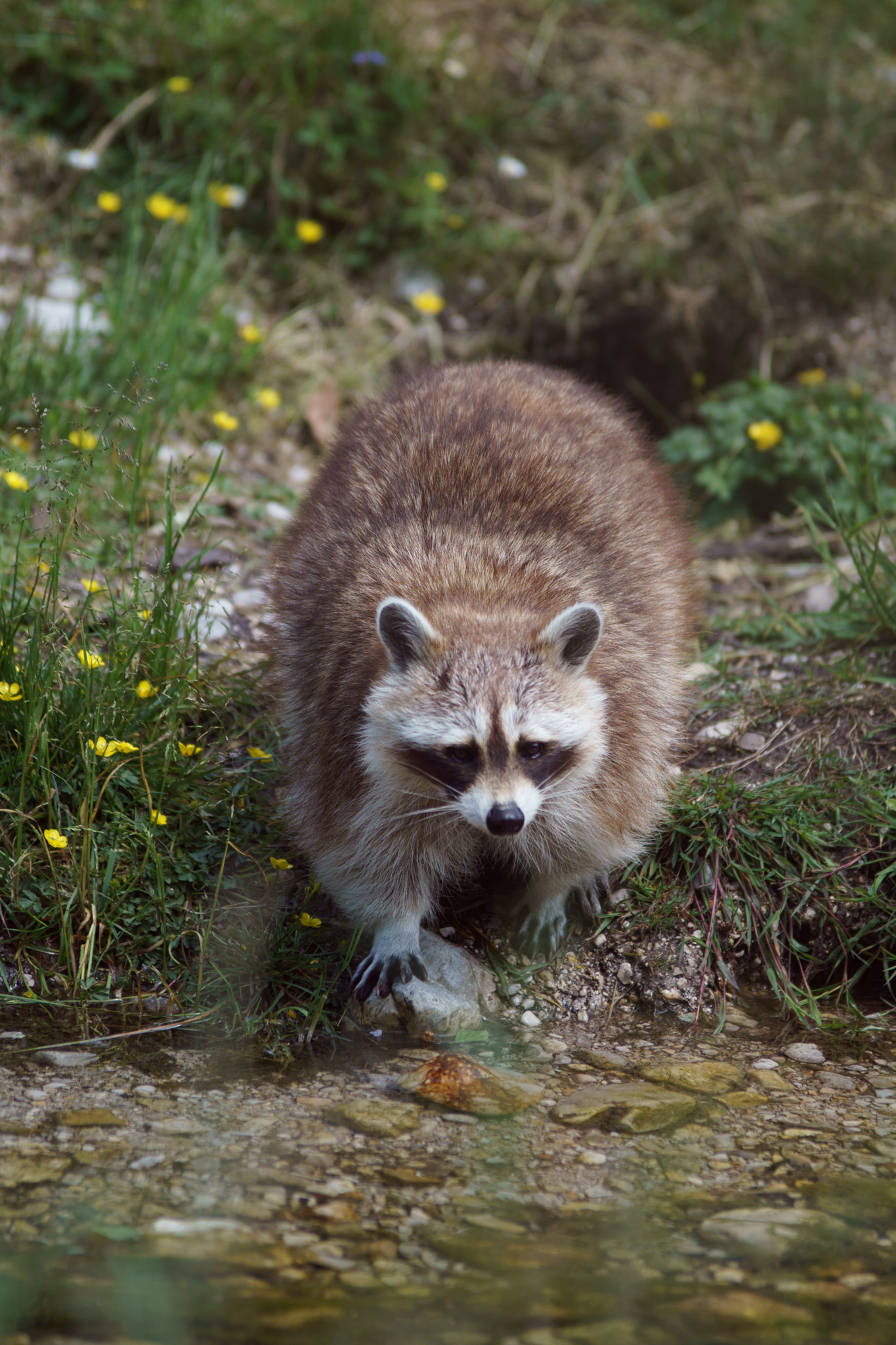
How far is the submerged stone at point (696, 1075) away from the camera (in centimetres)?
296

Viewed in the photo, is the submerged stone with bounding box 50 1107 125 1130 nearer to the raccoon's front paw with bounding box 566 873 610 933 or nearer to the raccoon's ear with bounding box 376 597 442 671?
the raccoon's ear with bounding box 376 597 442 671

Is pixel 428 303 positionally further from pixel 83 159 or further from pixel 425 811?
pixel 425 811

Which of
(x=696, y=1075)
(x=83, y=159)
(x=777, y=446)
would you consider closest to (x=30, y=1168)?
(x=696, y=1075)

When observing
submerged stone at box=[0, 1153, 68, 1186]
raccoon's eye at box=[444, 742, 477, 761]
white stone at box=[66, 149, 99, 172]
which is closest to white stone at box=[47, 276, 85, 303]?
white stone at box=[66, 149, 99, 172]

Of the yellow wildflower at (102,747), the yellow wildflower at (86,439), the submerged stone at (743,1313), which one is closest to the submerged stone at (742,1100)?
the submerged stone at (743,1313)

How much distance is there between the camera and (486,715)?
9.73 ft

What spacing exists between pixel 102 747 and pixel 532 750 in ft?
3.84

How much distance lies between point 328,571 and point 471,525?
1.52 feet

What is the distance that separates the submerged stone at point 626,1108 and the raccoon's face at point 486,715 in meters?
0.64

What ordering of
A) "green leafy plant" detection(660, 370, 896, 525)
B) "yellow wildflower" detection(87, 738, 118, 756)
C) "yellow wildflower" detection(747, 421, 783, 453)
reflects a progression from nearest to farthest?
"yellow wildflower" detection(87, 738, 118, 756) < "green leafy plant" detection(660, 370, 896, 525) < "yellow wildflower" detection(747, 421, 783, 453)

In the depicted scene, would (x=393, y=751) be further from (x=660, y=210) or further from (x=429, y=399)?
(x=660, y=210)

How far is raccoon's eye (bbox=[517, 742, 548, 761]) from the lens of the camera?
3008mm

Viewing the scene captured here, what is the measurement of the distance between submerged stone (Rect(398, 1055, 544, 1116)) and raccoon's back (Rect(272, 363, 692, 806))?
845 millimetres

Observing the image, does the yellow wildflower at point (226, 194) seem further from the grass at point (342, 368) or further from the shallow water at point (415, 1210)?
the shallow water at point (415, 1210)
